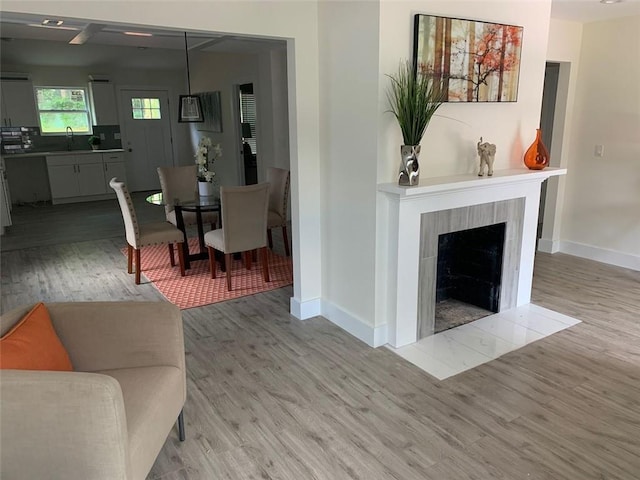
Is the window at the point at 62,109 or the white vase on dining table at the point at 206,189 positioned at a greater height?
the window at the point at 62,109

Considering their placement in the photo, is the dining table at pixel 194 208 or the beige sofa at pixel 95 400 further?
the dining table at pixel 194 208

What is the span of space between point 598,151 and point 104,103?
842 centimetres

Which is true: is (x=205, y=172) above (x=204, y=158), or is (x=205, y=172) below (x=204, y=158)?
below

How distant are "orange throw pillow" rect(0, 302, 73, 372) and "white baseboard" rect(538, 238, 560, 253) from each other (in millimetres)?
5131

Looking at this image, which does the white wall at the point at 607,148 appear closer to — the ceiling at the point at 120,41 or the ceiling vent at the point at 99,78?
the ceiling at the point at 120,41

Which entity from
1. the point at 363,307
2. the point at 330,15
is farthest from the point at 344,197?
the point at 330,15

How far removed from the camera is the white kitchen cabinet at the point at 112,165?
905 centimetres

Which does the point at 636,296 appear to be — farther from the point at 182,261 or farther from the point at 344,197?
the point at 182,261

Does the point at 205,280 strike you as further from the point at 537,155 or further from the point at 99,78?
the point at 99,78

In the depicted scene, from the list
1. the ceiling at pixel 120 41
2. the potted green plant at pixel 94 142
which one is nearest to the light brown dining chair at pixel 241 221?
the ceiling at pixel 120 41

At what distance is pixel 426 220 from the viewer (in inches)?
124

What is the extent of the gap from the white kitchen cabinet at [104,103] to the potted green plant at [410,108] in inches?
312

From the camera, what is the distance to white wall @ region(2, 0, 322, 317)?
2.55 meters

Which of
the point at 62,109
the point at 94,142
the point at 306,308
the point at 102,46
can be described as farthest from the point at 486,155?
the point at 62,109
